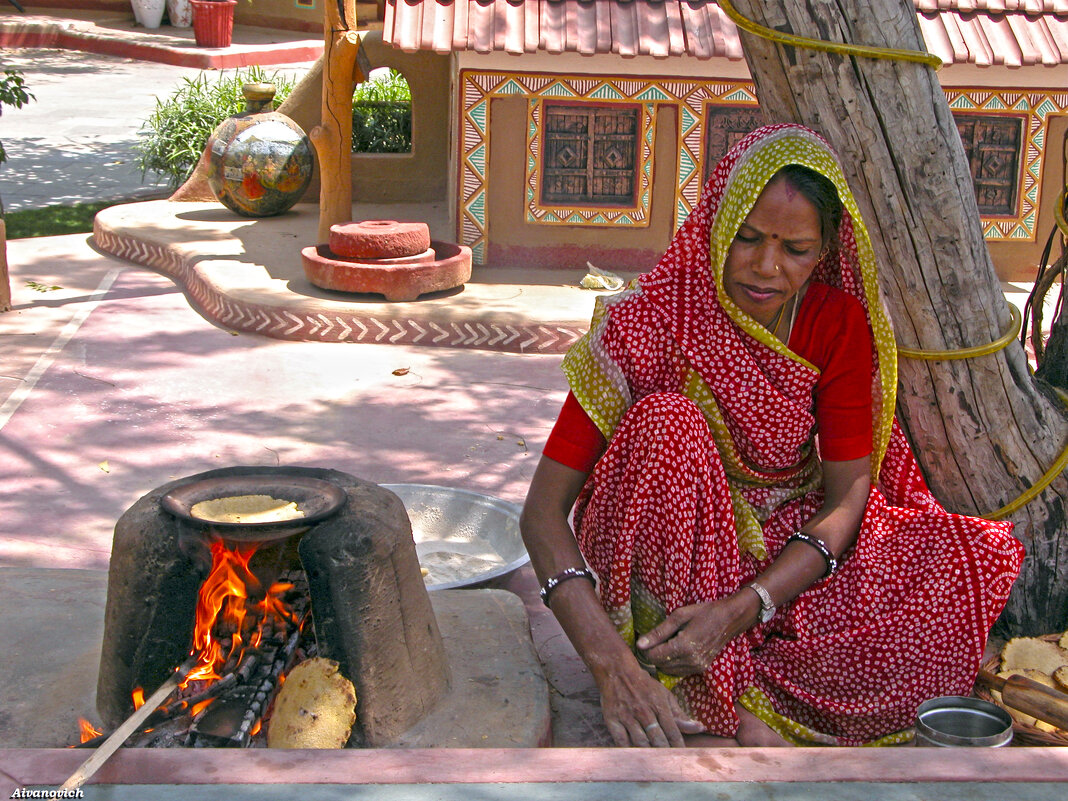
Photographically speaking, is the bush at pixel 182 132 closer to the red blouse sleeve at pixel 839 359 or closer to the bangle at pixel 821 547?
the red blouse sleeve at pixel 839 359

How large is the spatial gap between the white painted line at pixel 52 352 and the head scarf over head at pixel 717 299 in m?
3.17

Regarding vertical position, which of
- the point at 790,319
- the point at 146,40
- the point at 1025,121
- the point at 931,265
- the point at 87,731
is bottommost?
the point at 87,731

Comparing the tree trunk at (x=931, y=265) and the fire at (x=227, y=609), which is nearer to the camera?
the fire at (x=227, y=609)

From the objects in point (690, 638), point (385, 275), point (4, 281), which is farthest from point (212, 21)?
point (690, 638)

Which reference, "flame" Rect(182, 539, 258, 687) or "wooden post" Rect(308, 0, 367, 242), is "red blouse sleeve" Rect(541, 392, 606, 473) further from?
"wooden post" Rect(308, 0, 367, 242)

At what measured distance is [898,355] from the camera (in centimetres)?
301

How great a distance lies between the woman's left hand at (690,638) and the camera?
2.54 metres

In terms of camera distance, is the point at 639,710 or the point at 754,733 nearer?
the point at 639,710

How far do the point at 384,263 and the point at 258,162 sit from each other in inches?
85.0

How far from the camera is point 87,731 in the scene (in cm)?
256

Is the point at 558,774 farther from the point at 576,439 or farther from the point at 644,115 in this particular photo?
the point at 644,115

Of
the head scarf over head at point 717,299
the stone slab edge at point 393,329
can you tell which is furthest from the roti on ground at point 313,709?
the stone slab edge at point 393,329

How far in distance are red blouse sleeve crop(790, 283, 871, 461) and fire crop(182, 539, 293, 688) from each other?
1.33 metres

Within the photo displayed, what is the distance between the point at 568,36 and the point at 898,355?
175 inches
